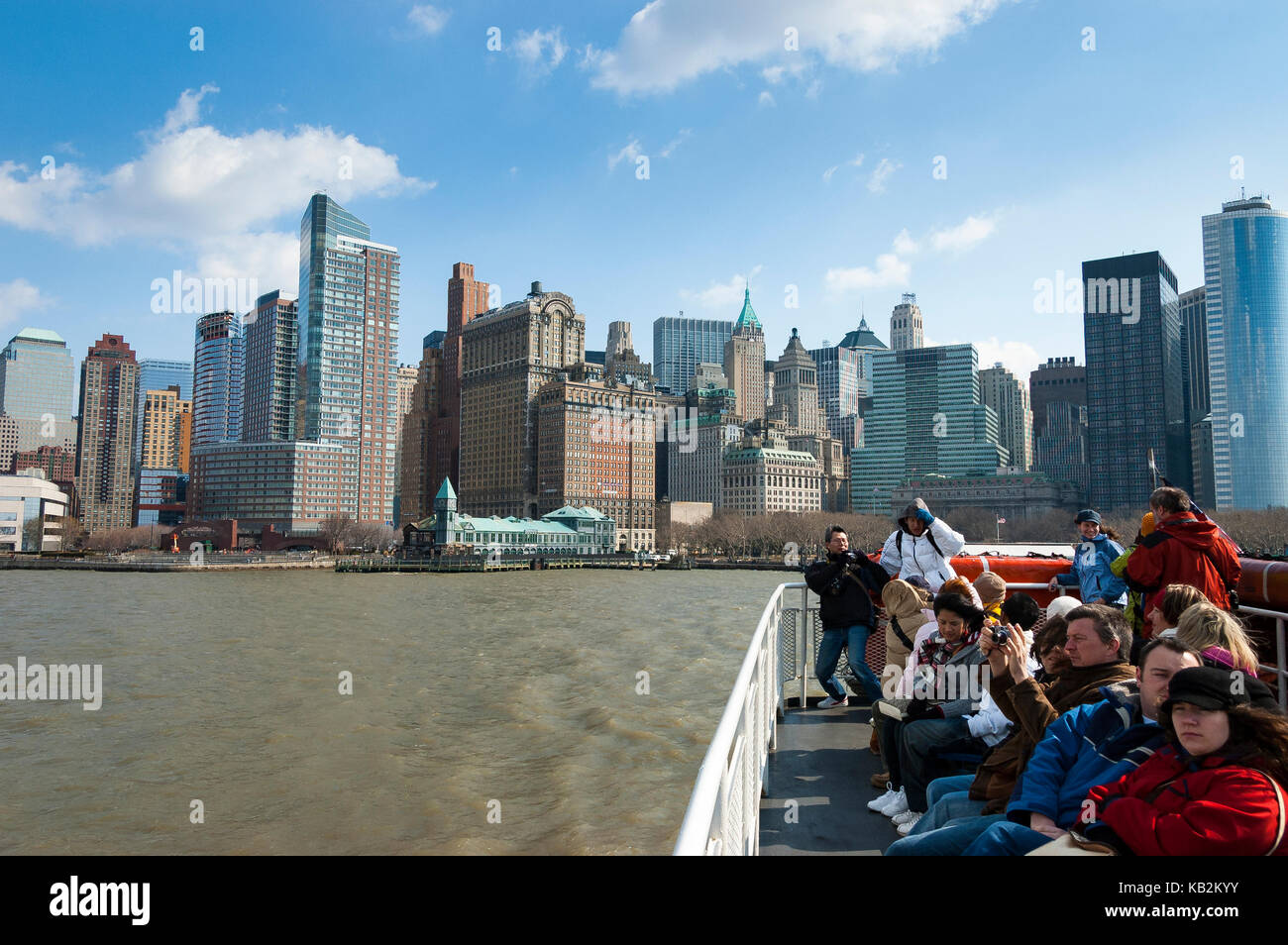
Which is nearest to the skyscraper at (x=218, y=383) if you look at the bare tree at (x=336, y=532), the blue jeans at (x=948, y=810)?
the bare tree at (x=336, y=532)

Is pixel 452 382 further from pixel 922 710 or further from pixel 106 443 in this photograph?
pixel 922 710

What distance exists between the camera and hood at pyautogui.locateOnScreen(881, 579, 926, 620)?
6.70 metres

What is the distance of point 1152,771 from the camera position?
9.42 feet

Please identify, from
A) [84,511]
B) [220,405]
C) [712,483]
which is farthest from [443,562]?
[84,511]

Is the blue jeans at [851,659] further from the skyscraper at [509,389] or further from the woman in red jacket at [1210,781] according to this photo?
the skyscraper at [509,389]

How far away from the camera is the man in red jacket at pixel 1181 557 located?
19.0ft

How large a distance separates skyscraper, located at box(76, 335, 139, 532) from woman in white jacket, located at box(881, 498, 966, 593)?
20634 cm

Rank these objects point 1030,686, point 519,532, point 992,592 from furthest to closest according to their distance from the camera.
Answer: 1. point 519,532
2. point 992,592
3. point 1030,686

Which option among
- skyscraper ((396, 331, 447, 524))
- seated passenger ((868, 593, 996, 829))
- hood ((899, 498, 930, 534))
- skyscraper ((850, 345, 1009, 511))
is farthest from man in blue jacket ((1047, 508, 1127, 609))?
skyscraper ((396, 331, 447, 524))

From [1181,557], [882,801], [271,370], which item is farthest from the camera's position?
[271,370]

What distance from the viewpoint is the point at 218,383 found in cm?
18025

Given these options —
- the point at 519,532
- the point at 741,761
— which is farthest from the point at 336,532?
the point at 741,761

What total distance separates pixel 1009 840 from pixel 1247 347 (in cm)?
15484
